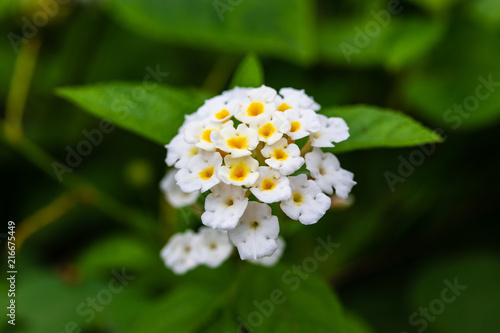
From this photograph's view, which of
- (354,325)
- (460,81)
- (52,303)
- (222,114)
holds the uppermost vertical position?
(222,114)

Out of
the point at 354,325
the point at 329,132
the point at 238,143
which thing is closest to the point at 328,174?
the point at 329,132

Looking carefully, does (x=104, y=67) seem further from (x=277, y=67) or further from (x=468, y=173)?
(x=468, y=173)

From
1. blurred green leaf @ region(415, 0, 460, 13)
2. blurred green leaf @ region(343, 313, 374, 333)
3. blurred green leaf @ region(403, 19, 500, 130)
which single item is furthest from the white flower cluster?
blurred green leaf @ region(415, 0, 460, 13)

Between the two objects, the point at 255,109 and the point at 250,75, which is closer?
the point at 255,109

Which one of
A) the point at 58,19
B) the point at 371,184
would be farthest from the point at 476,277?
the point at 58,19

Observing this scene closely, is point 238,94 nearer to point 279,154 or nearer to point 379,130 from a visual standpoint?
point 279,154

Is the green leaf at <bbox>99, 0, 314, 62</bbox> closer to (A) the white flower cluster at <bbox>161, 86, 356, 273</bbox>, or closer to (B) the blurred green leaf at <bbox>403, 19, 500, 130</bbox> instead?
(B) the blurred green leaf at <bbox>403, 19, 500, 130</bbox>
